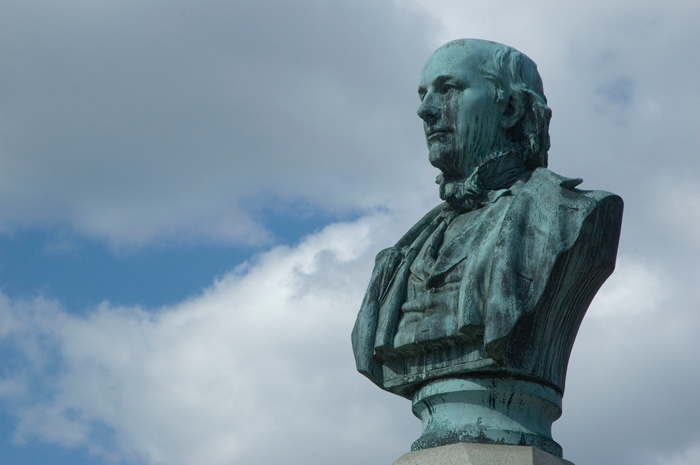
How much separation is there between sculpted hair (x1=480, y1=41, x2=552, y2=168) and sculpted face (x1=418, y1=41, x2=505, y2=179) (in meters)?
0.07

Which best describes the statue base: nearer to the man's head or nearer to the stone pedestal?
the stone pedestal

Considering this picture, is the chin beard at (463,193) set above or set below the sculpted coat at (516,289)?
above

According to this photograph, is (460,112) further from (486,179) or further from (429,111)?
(486,179)

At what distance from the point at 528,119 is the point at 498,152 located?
0.33 meters

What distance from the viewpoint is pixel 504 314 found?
7.74 meters

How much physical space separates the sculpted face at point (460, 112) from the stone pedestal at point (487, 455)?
2032 mm

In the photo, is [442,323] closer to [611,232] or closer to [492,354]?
[492,354]

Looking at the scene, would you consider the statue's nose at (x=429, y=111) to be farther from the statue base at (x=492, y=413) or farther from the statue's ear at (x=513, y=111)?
the statue base at (x=492, y=413)

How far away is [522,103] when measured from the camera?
341 inches

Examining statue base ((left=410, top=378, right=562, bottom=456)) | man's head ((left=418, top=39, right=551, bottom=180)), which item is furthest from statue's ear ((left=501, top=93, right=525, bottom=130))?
statue base ((left=410, top=378, right=562, bottom=456))

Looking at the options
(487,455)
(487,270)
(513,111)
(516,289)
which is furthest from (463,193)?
(487,455)

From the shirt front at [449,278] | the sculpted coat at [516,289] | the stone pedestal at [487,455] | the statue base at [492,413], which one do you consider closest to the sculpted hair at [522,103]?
the sculpted coat at [516,289]

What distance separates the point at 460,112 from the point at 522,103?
0.45 metres

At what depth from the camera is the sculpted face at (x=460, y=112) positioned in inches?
340
